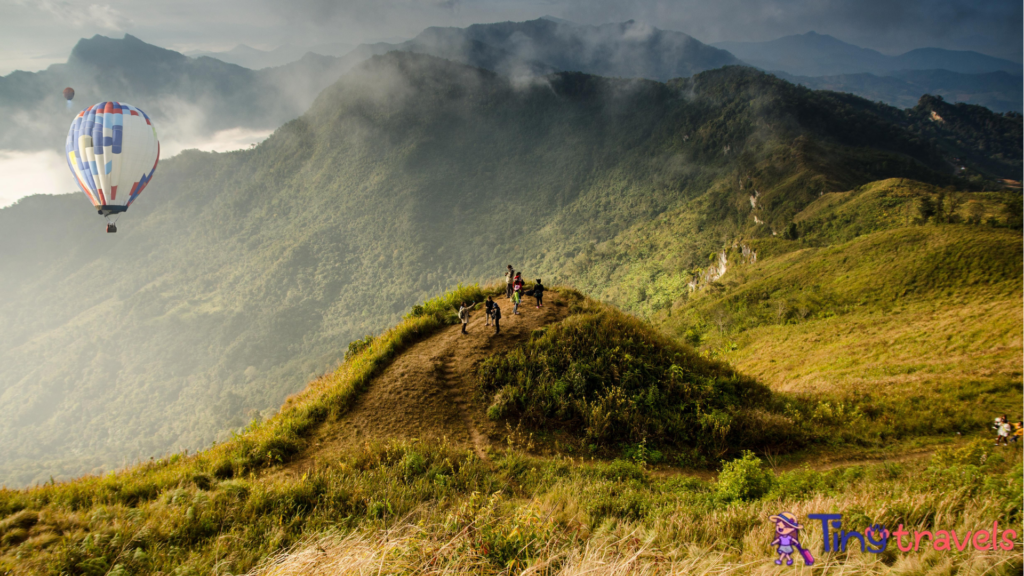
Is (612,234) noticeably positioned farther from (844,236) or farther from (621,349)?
(621,349)

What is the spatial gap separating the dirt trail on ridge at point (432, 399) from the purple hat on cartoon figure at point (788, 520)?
470cm

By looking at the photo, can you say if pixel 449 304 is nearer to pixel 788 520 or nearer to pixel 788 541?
pixel 788 520

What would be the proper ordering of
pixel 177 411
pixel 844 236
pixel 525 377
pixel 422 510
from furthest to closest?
pixel 177 411
pixel 844 236
pixel 525 377
pixel 422 510

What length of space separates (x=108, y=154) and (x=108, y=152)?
0.10 metres

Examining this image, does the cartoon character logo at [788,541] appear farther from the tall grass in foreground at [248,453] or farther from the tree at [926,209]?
the tree at [926,209]

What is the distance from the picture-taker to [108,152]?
65.5ft

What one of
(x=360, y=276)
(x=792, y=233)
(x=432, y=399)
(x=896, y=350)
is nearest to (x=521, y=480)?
(x=432, y=399)

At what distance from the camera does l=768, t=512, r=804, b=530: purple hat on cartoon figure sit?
3.91 metres

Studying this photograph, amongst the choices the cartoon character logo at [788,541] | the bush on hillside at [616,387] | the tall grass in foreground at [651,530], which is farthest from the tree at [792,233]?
the cartoon character logo at [788,541]

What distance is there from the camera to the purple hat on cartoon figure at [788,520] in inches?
154

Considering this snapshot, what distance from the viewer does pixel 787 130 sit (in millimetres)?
142000

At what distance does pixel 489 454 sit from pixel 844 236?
7895 cm

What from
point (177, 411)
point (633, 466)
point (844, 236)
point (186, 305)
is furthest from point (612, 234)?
point (186, 305)

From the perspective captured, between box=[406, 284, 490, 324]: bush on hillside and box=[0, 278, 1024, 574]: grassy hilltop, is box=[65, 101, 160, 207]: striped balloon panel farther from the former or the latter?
box=[0, 278, 1024, 574]: grassy hilltop
